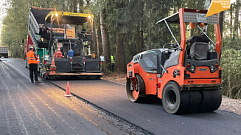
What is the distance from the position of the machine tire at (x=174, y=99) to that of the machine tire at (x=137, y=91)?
1080 millimetres

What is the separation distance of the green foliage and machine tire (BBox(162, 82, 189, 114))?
4852 millimetres

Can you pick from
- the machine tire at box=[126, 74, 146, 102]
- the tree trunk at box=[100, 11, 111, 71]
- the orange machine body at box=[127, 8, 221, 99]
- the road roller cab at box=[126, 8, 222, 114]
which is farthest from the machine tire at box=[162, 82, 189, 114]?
the tree trunk at box=[100, 11, 111, 71]

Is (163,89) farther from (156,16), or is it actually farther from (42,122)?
(156,16)

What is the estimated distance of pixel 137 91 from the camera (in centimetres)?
743

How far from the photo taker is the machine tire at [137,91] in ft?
23.6

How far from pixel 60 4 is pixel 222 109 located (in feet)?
65.3

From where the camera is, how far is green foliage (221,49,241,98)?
1004 centimetres

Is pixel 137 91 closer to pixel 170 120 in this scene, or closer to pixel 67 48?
pixel 170 120

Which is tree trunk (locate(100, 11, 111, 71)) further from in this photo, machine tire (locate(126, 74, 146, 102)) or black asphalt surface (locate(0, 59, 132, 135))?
black asphalt surface (locate(0, 59, 132, 135))

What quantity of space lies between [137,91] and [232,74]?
16.9ft

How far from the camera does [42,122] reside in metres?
5.15

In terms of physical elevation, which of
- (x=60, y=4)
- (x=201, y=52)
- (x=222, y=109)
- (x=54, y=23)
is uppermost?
(x=60, y=4)

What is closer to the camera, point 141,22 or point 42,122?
point 42,122

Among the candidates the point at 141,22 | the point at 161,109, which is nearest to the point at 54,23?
the point at 141,22
